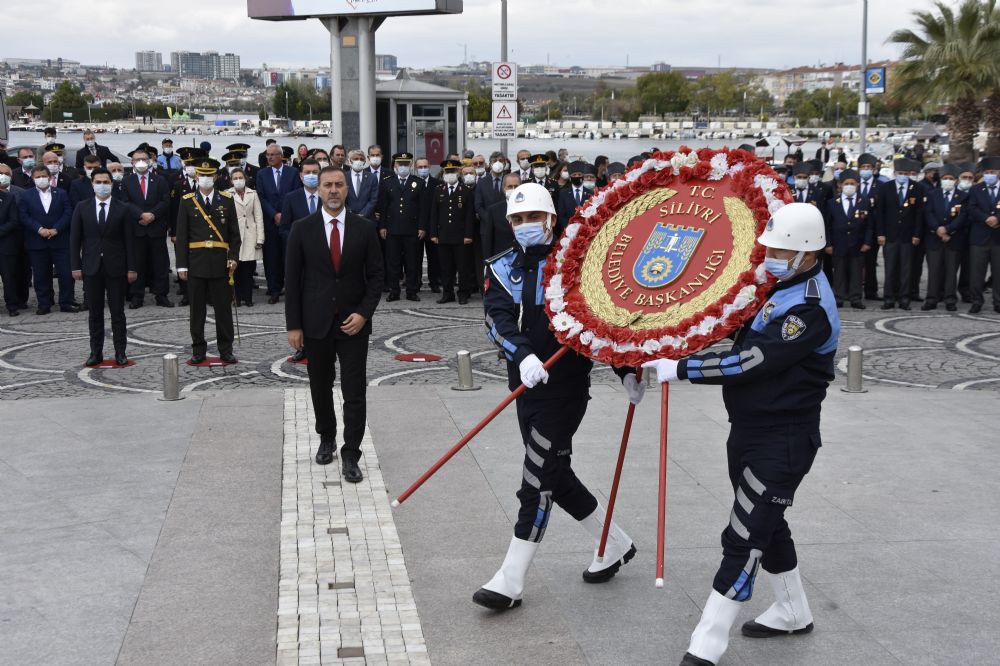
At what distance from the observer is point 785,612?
5578 mm

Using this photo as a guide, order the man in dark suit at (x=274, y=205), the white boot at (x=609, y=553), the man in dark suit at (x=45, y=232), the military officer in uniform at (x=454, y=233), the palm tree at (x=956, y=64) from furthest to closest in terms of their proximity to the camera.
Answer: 1. the palm tree at (x=956, y=64)
2. the man in dark suit at (x=274, y=205)
3. the military officer in uniform at (x=454, y=233)
4. the man in dark suit at (x=45, y=232)
5. the white boot at (x=609, y=553)

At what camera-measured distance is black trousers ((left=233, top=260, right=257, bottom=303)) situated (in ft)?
55.1

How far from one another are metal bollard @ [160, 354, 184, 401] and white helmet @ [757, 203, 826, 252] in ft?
22.2

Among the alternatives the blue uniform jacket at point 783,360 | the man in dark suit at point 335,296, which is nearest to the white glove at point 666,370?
the blue uniform jacket at point 783,360

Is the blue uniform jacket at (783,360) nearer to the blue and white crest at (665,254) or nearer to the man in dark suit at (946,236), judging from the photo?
the blue and white crest at (665,254)

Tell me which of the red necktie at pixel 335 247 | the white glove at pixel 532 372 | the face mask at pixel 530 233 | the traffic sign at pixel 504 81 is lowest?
the white glove at pixel 532 372

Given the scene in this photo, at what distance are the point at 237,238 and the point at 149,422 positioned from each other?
352 cm

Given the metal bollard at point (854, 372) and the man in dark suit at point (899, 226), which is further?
the man in dark suit at point (899, 226)

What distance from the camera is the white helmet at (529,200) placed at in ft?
19.1

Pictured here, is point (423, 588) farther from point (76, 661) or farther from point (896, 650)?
point (896, 650)

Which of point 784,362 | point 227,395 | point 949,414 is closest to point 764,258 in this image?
point 784,362

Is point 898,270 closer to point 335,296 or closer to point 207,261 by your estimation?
point 207,261

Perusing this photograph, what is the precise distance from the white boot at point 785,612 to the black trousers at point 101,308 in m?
8.73

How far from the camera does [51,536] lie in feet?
23.1
